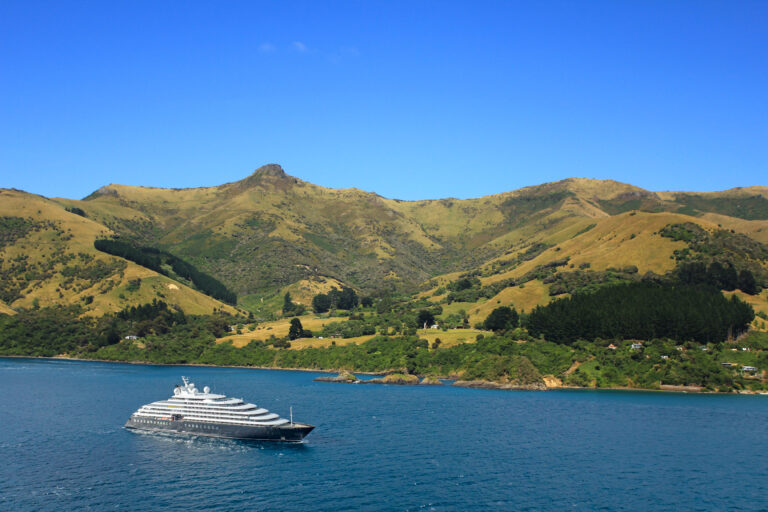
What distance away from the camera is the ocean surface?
69.9m

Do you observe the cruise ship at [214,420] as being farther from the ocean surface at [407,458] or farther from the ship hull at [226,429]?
the ocean surface at [407,458]

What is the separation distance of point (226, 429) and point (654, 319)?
133663 mm

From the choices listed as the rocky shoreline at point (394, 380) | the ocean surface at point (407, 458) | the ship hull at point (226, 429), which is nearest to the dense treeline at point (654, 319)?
the ocean surface at point (407, 458)

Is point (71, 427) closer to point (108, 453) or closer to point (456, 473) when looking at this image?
point (108, 453)

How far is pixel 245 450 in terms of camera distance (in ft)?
302

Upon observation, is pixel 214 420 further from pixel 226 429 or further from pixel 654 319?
pixel 654 319

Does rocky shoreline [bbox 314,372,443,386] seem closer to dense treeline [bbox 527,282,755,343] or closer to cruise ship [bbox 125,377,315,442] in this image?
dense treeline [bbox 527,282,755,343]

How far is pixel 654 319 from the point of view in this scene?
7185 inches

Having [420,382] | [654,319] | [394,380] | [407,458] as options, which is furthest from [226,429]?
A: [654,319]

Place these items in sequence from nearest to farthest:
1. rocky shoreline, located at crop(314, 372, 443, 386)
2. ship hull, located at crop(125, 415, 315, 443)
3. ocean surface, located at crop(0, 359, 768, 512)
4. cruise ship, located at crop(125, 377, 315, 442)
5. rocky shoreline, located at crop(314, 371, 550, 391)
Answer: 1. ocean surface, located at crop(0, 359, 768, 512)
2. ship hull, located at crop(125, 415, 315, 443)
3. cruise ship, located at crop(125, 377, 315, 442)
4. rocky shoreline, located at crop(314, 371, 550, 391)
5. rocky shoreline, located at crop(314, 372, 443, 386)

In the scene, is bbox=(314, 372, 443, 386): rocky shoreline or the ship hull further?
bbox=(314, 372, 443, 386): rocky shoreline

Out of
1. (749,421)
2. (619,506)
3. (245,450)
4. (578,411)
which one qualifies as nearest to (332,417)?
(245,450)

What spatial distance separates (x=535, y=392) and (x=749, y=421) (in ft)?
173

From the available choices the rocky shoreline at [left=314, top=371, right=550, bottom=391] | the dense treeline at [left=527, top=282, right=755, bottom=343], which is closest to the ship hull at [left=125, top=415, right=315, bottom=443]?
the rocky shoreline at [left=314, top=371, right=550, bottom=391]
